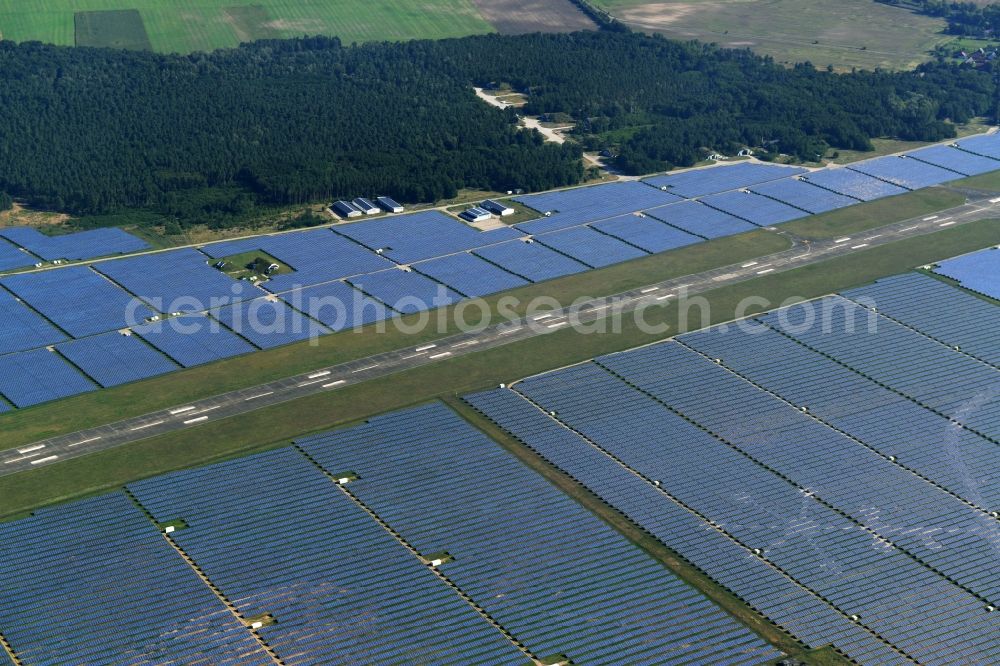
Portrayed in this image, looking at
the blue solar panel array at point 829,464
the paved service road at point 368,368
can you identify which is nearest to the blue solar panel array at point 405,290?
the paved service road at point 368,368

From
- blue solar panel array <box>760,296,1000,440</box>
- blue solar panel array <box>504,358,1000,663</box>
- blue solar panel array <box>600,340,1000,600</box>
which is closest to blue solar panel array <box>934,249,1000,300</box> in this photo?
blue solar panel array <box>760,296,1000,440</box>

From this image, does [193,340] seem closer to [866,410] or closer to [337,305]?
[337,305]

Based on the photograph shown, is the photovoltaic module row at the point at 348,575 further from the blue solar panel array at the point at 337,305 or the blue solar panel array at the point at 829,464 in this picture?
the blue solar panel array at the point at 337,305

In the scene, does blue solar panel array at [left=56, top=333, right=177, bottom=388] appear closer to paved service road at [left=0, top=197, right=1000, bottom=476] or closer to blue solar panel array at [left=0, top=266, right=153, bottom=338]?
blue solar panel array at [left=0, top=266, right=153, bottom=338]

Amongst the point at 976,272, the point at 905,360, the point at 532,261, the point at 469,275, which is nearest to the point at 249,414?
the point at 469,275

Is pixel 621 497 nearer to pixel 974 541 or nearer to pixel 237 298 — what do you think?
pixel 974 541
